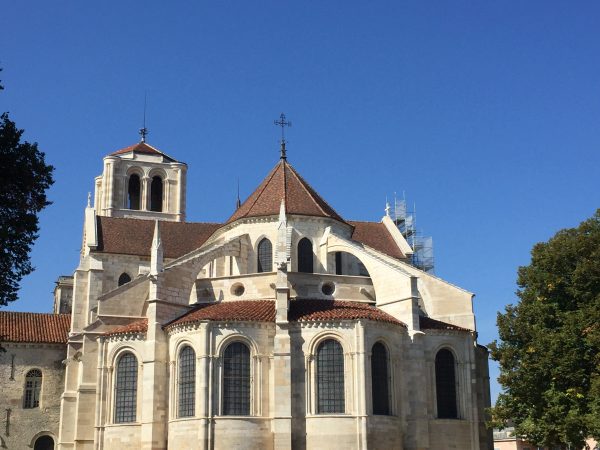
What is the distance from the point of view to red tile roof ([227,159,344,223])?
39.5 m

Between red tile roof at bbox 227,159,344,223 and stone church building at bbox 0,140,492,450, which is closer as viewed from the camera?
stone church building at bbox 0,140,492,450

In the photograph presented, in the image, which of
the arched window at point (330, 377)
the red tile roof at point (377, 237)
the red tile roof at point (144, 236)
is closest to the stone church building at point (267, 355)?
the arched window at point (330, 377)

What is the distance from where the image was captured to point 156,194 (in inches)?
2255

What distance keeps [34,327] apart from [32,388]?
3605 mm

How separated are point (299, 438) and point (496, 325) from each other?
888 cm

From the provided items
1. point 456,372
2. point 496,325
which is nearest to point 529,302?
point 496,325

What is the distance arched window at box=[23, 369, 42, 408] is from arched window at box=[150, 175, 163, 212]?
15977 mm

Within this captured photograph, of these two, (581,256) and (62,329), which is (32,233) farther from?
(62,329)

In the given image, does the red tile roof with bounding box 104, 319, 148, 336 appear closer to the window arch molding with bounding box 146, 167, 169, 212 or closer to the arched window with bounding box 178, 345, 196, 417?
the arched window with bounding box 178, 345, 196, 417

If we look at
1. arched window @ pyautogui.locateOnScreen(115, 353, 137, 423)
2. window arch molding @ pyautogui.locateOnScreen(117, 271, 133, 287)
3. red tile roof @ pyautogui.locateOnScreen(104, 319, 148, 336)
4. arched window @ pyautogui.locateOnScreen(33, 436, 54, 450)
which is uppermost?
window arch molding @ pyautogui.locateOnScreen(117, 271, 133, 287)

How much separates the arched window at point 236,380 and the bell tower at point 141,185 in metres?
24.1

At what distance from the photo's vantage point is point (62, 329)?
152 ft

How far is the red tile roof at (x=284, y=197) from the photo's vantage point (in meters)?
39.5

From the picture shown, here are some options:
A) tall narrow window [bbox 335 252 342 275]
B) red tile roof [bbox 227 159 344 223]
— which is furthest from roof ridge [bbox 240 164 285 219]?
tall narrow window [bbox 335 252 342 275]
